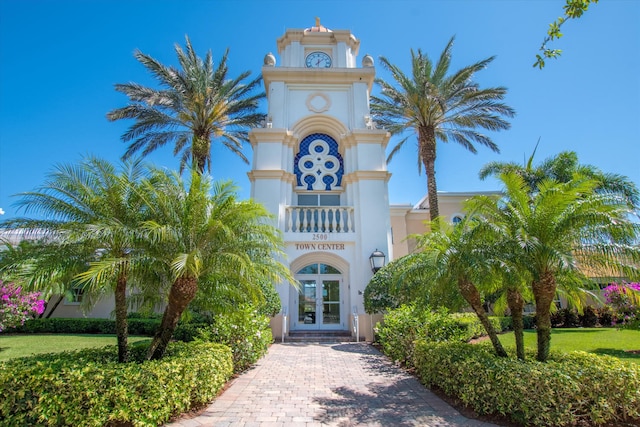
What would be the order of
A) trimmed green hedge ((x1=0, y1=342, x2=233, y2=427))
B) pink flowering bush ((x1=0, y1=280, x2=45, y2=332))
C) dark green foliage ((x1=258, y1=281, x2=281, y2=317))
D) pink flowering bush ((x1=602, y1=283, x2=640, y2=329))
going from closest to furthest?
trimmed green hedge ((x1=0, y1=342, x2=233, y2=427)), pink flowering bush ((x1=602, y1=283, x2=640, y2=329)), pink flowering bush ((x1=0, y1=280, x2=45, y2=332)), dark green foliage ((x1=258, y1=281, x2=281, y2=317))

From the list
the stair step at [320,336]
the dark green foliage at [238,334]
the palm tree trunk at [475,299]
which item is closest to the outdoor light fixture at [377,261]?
the stair step at [320,336]

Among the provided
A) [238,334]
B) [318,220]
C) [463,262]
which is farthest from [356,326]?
[463,262]

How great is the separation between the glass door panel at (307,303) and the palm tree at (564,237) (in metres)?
10.3

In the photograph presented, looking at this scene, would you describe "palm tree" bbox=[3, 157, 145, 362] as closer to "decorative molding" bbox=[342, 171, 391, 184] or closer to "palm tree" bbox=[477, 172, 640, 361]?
"palm tree" bbox=[477, 172, 640, 361]

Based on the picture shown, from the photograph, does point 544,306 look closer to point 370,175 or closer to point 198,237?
point 198,237

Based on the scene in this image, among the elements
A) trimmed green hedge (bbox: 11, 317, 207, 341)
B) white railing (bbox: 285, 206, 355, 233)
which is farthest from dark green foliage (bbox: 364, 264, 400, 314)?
trimmed green hedge (bbox: 11, 317, 207, 341)

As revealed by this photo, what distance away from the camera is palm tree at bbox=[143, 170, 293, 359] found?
695cm

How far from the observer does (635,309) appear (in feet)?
37.2

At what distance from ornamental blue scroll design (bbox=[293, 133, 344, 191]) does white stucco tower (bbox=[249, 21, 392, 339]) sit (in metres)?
0.05

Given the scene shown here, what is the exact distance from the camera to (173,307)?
284 inches

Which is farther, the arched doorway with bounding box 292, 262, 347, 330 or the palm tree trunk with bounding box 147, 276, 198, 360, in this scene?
the arched doorway with bounding box 292, 262, 347, 330

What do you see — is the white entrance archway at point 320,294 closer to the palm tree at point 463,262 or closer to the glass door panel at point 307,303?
the glass door panel at point 307,303

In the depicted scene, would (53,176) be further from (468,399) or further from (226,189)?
(468,399)

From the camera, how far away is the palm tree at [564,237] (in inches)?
256
